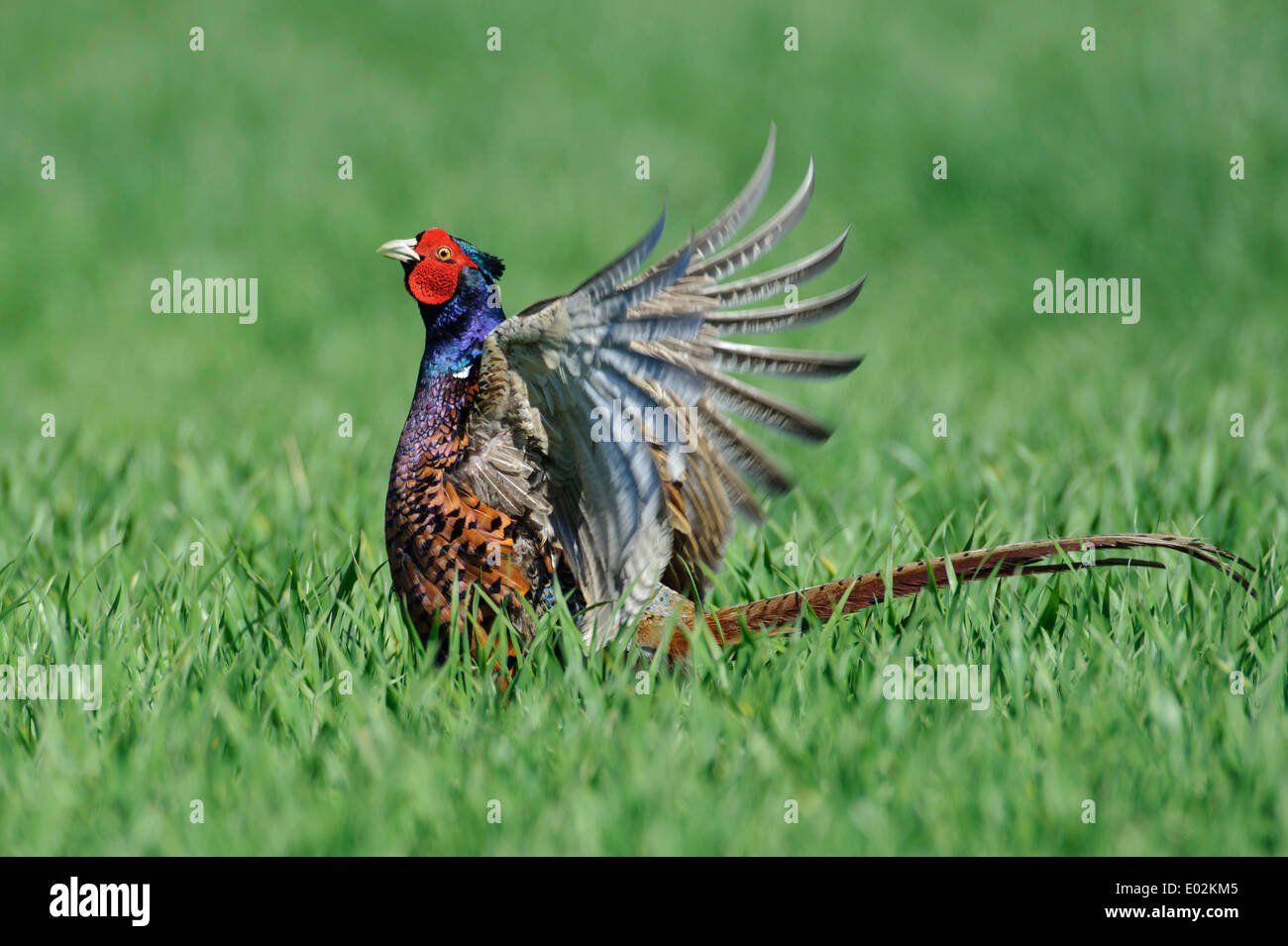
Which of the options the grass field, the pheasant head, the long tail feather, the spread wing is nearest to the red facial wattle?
the pheasant head

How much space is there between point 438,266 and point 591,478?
24.8 inches

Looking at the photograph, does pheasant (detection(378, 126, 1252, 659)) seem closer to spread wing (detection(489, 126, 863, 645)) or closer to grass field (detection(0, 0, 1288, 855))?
spread wing (detection(489, 126, 863, 645))

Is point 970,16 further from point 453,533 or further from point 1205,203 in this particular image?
point 453,533

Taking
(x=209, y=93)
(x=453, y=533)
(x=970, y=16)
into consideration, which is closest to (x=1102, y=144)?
(x=970, y=16)

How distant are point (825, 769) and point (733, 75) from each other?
9.53 m

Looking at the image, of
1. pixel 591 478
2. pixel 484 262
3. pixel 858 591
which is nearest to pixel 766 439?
pixel 858 591

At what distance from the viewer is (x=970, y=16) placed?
39.5 ft

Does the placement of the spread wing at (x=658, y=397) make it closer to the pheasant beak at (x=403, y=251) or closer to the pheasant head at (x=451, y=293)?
the pheasant head at (x=451, y=293)

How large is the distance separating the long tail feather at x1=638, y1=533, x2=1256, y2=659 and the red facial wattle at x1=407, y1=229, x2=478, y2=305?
2.96ft

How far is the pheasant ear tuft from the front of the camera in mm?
3412

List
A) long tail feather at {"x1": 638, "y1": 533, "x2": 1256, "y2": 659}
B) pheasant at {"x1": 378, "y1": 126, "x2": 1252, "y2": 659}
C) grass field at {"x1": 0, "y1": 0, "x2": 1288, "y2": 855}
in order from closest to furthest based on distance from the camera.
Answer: grass field at {"x1": 0, "y1": 0, "x2": 1288, "y2": 855}, pheasant at {"x1": 378, "y1": 126, "x2": 1252, "y2": 659}, long tail feather at {"x1": 638, "y1": 533, "x2": 1256, "y2": 659}

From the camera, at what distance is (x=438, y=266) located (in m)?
3.39

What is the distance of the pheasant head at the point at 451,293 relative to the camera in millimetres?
3395

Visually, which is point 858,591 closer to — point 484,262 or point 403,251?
point 484,262
